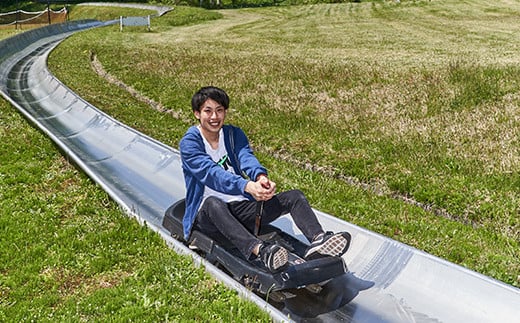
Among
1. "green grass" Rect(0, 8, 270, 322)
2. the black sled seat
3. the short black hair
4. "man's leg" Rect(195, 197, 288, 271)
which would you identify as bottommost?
"green grass" Rect(0, 8, 270, 322)

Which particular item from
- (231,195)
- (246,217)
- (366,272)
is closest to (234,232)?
(246,217)

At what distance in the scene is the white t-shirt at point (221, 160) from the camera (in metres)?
5.36

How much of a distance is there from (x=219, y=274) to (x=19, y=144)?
6.83m

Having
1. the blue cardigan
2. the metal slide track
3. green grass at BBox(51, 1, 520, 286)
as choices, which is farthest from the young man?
green grass at BBox(51, 1, 520, 286)

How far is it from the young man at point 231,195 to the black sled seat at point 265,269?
0.30 ft

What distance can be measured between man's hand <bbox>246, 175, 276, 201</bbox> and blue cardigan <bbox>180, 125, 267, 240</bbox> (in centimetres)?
12

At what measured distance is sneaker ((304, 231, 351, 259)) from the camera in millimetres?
4688

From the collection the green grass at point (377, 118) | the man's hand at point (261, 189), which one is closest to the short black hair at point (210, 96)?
the man's hand at point (261, 189)

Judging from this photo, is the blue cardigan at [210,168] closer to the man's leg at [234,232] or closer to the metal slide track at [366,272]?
the man's leg at [234,232]

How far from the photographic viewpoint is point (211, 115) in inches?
205

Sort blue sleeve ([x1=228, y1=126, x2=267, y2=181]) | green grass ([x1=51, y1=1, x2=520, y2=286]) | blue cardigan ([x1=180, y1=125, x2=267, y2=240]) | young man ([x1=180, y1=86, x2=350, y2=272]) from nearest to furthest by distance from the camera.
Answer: young man ([x1=180, y1=86, x2=350, y2=272]), blue cardigan ([x1=180, y1=125, x2=267, y2=240]), blue sleeve ([x1=228, y1=126, x2=267, y2=181]), green grass ([x1=51, y1=1, x2=520, y2=286])

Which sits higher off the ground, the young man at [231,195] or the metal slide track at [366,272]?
the young man at [231,195]

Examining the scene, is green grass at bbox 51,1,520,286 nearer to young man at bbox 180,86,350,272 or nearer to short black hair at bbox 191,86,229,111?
young man at bbox 180,86,350,272

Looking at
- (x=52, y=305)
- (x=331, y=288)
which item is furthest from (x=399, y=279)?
(x=52, y=305)
